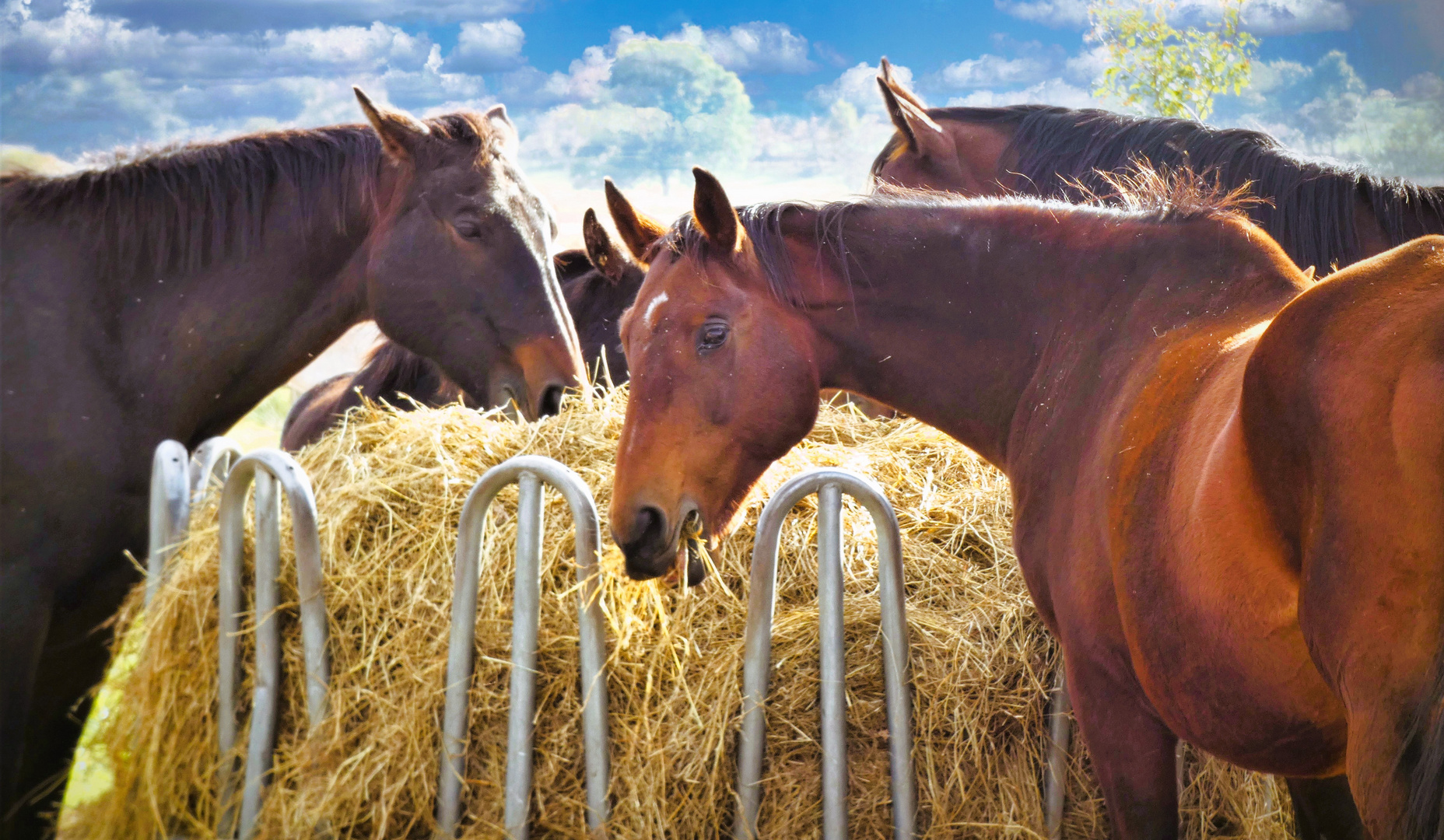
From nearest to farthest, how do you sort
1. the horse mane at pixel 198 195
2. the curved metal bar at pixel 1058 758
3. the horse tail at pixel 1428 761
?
the horse tail at pixel 1428 761 < the curved metal bar at pixel 1058 758 < the horse mane at pixel 198 195

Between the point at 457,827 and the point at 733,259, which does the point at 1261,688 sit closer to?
the point at 733,259

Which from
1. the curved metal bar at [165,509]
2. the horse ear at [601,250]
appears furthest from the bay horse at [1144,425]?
the horse ear at [601,250]

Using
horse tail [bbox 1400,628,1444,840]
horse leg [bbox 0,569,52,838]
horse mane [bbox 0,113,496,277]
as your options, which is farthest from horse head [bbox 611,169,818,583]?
horse leg [bbox 0,569,52,838]

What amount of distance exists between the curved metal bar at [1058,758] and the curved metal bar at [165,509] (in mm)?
2370

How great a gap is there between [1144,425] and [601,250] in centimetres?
295

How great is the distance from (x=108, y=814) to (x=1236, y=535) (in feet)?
9.26

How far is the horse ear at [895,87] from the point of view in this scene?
14.9ft

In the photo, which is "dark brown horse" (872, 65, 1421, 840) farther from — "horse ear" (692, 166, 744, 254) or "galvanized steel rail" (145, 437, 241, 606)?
"galvanized steel rail" (145, 437, 241, 606)

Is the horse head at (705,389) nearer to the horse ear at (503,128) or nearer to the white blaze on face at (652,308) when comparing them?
the white blaze on face at (652,308)

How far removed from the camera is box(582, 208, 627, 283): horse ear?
3992 millimetres

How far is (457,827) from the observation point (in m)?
2.31

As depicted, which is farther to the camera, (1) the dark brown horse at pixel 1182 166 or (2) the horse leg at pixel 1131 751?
(1) the dark brown horse at pixel 1182 166

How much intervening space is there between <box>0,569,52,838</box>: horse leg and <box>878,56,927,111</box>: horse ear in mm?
3619

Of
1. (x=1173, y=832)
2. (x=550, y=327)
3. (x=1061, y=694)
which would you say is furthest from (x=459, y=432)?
(x=1173, y=832)
